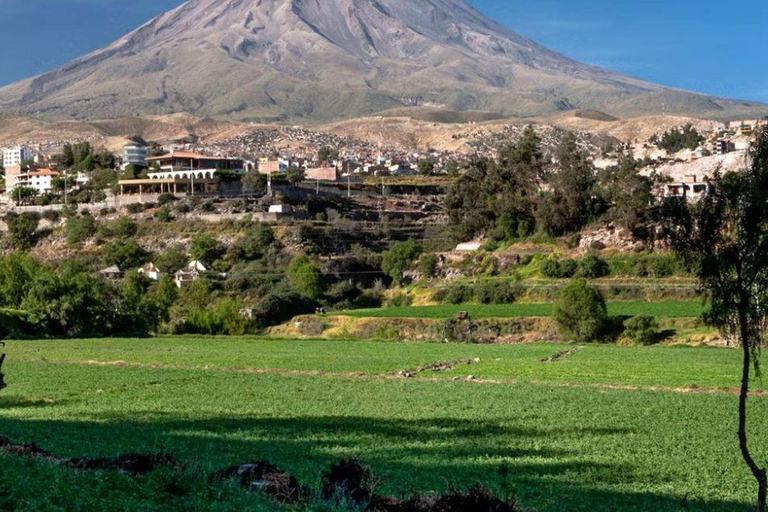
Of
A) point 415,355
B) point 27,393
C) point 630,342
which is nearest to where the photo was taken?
point 27,393

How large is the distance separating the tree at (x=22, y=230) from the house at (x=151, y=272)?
14849mm

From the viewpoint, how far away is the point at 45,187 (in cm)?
11450

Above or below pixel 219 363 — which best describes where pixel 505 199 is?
above

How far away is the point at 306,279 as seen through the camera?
70.5 m

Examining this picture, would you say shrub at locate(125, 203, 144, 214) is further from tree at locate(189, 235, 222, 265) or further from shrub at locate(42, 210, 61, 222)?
tree at locate(189, 235, 222, 265)

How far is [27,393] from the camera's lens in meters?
25.9

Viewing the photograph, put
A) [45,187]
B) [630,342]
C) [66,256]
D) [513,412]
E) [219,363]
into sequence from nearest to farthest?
[513,412] < [219,363] < [630,342] < [66,256] < [45,187]

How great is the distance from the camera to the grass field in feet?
43.1

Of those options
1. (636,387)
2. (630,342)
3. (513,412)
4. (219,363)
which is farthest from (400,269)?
(513,412)

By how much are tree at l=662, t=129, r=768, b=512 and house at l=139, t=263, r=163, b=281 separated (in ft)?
223

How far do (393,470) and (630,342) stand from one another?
3697 centimetres

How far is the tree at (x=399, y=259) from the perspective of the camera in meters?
76.0

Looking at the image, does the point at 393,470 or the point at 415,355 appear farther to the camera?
the point at 415,355

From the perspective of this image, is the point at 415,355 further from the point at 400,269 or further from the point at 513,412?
the point at 400,269
